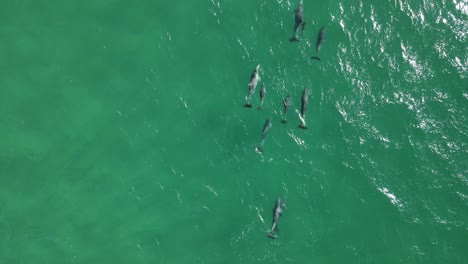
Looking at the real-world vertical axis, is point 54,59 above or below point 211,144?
above

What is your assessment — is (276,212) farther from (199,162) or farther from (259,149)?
(199,162)

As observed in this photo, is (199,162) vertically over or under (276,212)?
over

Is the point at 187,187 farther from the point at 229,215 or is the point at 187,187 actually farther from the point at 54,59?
the point at 54,59

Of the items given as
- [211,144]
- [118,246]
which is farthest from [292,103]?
[118,246]

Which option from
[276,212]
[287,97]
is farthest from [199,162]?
[287,97]

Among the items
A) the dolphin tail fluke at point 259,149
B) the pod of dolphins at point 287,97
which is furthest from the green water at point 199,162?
the pod of dolphins at point 287,97

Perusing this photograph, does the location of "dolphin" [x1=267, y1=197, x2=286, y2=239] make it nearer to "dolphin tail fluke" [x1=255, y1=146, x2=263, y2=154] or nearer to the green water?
the green water

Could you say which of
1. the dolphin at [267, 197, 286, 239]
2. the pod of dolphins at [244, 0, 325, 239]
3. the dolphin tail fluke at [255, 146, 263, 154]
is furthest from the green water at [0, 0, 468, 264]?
the pod of dolphins at [244, 0, 325, 239]

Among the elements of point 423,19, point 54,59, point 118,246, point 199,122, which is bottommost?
point 118,246
